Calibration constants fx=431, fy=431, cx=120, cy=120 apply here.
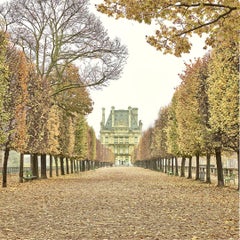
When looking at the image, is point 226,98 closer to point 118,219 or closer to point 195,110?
point 195,110

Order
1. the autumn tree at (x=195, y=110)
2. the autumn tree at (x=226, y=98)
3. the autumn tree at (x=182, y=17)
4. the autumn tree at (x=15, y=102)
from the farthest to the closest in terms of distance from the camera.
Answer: the autumn tree at (x=195, y=110)
the autumn tree at (x=15, y=102)
the autumn tree at (x=226, y=98)
the autumn tree at (x=182, y=17)

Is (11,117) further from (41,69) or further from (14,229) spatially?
(14,229)

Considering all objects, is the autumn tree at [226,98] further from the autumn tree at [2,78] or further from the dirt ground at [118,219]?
the autumn tree at [2,78]

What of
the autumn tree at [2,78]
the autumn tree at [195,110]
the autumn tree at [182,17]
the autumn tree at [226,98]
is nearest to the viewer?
the autumn tree at [182,17]

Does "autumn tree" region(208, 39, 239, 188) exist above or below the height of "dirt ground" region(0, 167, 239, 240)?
above

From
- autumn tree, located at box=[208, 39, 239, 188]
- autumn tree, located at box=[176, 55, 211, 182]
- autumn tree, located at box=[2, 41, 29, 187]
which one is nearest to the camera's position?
autumn tree, located at box=[208, 39, 239, 188]

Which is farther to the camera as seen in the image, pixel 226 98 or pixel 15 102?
pixel 15 102

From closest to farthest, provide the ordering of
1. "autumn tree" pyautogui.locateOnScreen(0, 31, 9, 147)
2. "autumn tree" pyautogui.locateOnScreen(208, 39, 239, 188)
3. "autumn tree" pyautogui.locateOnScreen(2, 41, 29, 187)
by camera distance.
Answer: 1. "autumn tree" pyautogui.locateOnScreen(208, 39, 239, 188)
2. "autumn tree" pyautogui.locateOnScreen(0, 31, 9, 147)
3. "autumn tree" pyautogui.locateOnScreen(2, 41, 29, 187)

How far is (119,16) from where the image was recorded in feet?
29.1

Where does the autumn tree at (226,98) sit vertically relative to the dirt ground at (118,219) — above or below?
above

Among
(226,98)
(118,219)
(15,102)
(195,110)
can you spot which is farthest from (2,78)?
(118,219)

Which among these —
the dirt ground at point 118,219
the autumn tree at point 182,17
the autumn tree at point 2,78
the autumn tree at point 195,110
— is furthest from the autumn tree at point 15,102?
the autumn tree at point 182,17

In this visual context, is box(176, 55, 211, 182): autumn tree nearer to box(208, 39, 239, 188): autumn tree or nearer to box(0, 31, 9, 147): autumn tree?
box(208, 39, 239, 188): autumn tree

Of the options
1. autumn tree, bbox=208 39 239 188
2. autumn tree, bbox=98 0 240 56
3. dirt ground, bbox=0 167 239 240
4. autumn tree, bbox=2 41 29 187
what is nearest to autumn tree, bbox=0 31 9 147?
autumn tree, bbox=2 41 29 187
